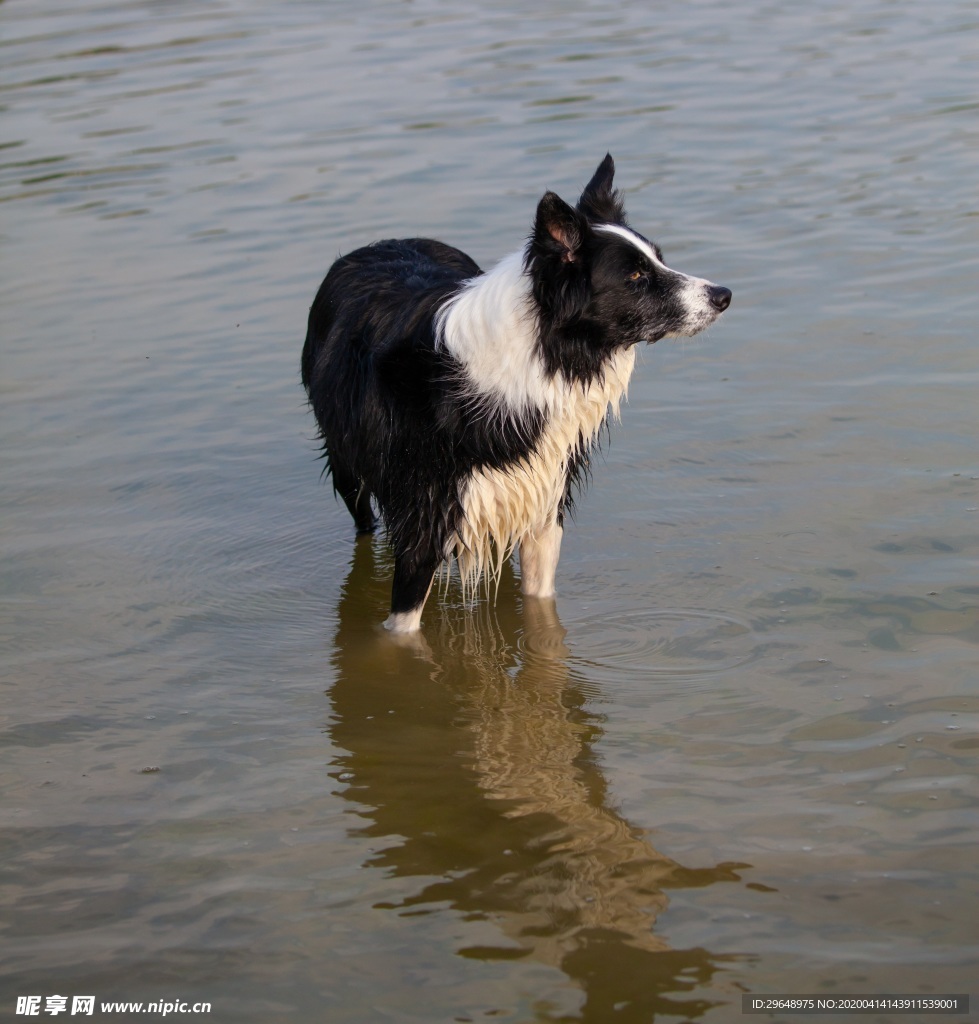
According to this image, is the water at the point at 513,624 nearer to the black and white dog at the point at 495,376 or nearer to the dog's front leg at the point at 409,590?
the dog's front leg at the point at 409,590

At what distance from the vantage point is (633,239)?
16.0 ft

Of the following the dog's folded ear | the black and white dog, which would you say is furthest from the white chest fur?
the dog's folded ear

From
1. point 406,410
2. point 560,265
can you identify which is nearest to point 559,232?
point 560,265

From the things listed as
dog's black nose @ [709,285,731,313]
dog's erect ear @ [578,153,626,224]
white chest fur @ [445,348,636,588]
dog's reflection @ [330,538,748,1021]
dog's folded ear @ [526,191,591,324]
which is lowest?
dog's reflection @ [330,538,748,1021]

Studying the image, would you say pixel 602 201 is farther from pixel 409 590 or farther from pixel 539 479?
pixel 409 590

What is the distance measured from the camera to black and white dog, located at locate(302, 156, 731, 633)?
4.84 m

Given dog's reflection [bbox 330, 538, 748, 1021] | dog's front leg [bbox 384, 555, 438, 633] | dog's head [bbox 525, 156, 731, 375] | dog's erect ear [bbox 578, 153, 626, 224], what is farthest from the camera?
dog's front leg [bbox 384, 555, 438, 633]

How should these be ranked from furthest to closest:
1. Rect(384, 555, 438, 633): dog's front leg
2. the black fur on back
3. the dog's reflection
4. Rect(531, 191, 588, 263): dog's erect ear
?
A: 1. Rect(384, 555, 438, 633): dog's front leg
2. the black fur on back
3. Rect(531, 191, 588, 263): dog's erect ear
4. the dog's reflection

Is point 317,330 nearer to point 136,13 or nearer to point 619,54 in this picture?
point 619,54

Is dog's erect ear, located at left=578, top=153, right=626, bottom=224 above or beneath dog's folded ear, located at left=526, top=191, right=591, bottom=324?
above

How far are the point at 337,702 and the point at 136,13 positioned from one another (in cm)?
1516

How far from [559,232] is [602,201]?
0.43m

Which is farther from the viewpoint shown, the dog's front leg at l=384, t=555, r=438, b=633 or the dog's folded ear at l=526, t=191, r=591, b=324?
the dog's front leg at l=384, t=555, r=438, b=633

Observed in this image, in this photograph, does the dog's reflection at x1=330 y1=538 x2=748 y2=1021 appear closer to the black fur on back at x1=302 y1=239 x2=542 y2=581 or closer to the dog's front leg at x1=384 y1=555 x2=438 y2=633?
the dog's front leg at x1=384 y1=555 x2=438 y2=633
